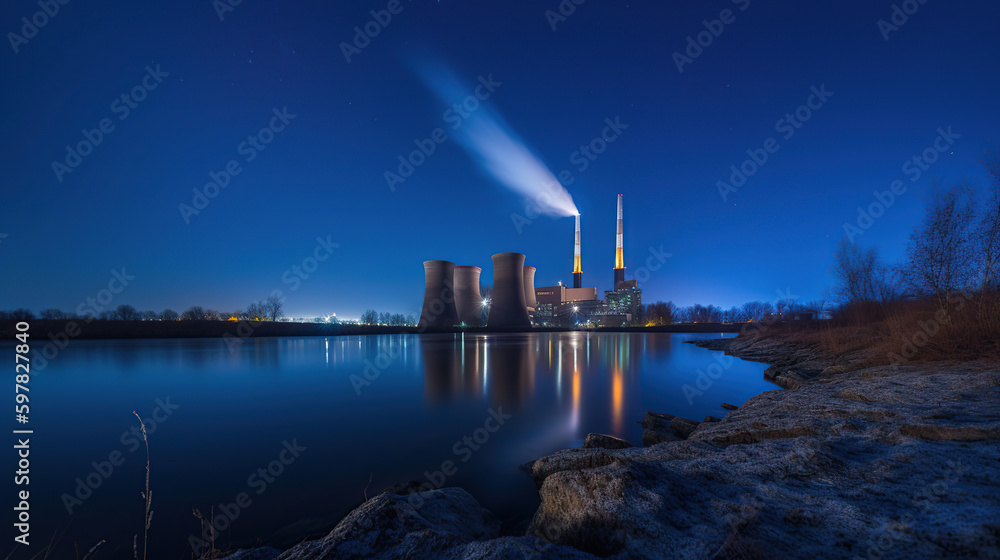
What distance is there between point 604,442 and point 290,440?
14.1ft

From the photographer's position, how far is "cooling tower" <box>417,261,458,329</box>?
41.3 meters

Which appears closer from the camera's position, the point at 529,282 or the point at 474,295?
the point at 474,295

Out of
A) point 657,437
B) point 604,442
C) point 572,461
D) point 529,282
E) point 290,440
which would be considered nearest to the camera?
point 572,461

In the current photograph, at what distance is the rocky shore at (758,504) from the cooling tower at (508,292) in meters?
38.1

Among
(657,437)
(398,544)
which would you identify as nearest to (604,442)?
(657,437)

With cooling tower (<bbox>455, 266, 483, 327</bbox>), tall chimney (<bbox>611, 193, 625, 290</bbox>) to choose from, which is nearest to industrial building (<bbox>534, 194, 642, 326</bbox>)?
tall chimney (<bbox>611, 193, 625, 290</bbox>)

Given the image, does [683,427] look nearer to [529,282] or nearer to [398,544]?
[398,544]

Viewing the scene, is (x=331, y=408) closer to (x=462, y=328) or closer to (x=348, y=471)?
(x=348, y=471)

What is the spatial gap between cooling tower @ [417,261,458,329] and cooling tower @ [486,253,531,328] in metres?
5.43

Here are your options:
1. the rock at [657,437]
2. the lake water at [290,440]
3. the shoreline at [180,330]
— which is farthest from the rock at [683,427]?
the shoreline at [180,330]

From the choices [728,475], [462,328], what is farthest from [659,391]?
[462,328]

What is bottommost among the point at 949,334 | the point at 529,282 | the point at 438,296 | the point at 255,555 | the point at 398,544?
the point at 255,555

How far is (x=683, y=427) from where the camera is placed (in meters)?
4.62

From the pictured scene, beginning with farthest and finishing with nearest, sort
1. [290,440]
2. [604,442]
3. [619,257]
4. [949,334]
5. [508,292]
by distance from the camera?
[619,257]
[508,292]
[949,334]
[290,440]
[604,442]
